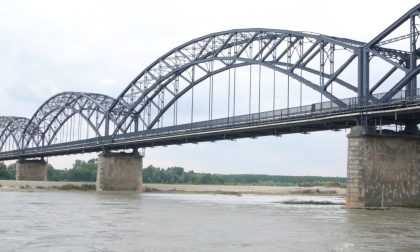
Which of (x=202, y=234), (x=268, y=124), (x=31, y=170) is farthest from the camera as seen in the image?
(x=31, y=170)

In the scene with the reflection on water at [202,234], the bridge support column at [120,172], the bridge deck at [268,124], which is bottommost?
the reflection on water at [202,234]

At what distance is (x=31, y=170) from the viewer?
138500 millimetres

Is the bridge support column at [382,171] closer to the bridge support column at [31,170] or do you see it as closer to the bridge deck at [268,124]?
the bridge deck at [268,124]

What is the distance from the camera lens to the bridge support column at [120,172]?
93.5 m

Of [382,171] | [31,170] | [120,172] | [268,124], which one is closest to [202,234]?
[382,171]

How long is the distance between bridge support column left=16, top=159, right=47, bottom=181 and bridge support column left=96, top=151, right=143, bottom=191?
1752 inches

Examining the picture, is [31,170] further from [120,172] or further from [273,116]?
[273,116]

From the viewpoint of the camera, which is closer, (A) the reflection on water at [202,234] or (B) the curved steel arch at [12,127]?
(A) the reflection on water at [202,234]

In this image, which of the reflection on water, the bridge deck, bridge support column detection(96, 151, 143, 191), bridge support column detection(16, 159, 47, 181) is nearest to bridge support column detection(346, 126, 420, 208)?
the bridge deck

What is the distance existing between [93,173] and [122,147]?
313 ft

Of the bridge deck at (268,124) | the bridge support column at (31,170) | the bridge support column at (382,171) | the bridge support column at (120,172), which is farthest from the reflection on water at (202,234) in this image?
the bridge support column at (31,170)

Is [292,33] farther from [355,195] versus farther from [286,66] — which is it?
[355,195]

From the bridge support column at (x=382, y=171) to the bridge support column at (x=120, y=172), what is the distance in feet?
171

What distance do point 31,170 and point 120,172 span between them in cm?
4965
